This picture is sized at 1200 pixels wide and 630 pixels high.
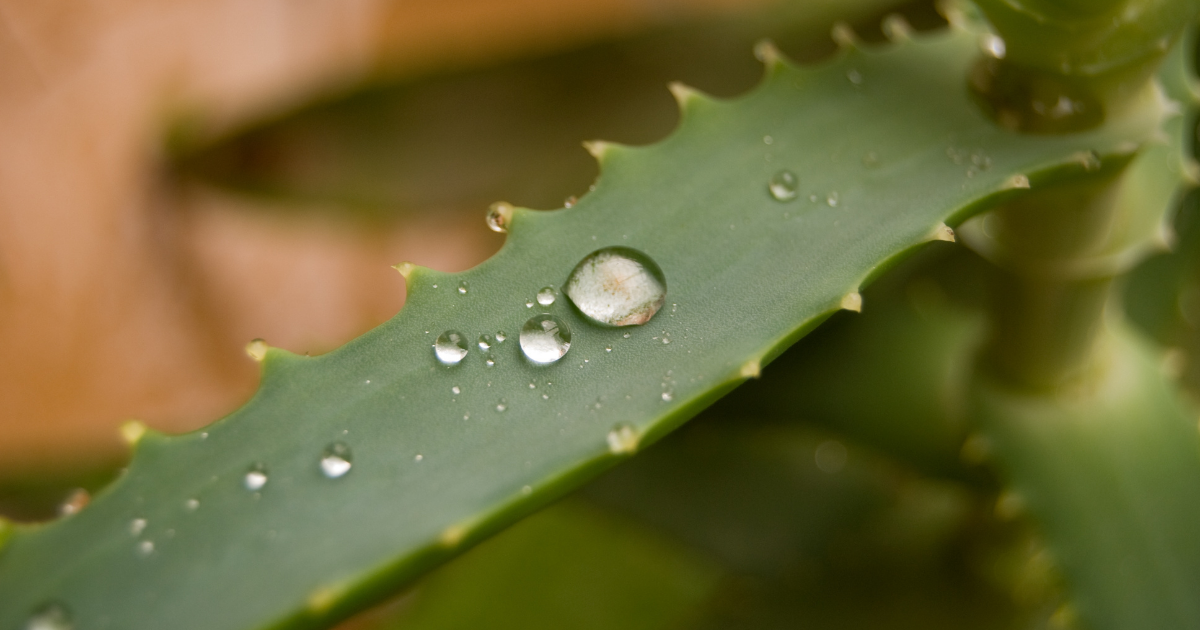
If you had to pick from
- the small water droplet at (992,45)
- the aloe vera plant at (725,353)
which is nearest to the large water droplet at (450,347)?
the aloe vera plant at (725,353)

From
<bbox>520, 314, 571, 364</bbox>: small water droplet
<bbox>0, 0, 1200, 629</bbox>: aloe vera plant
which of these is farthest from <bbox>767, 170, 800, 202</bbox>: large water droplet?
<bbox>520, 314, 571, 364</bbox>: small water droplet

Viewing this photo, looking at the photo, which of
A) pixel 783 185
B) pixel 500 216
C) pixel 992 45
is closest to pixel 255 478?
pixel 500 216

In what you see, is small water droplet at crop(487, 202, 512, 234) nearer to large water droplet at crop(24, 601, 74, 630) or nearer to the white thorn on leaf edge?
the white thorn on leaf edge

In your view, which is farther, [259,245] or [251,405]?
[259,245]

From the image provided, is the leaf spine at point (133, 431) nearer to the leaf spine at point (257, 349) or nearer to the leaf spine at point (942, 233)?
the leaf spine at point (257, 349)

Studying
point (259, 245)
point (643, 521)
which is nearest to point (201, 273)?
point (259, 245)

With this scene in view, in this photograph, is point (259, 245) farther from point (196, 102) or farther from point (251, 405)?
point (251, 405)
